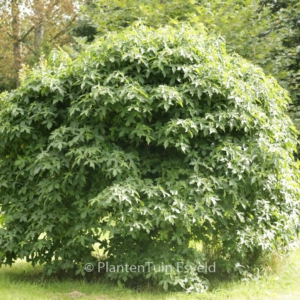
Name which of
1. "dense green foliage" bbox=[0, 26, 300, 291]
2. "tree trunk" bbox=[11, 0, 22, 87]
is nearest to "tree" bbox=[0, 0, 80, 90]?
"tree trunk" bbox=[11, 0, 22, 87]

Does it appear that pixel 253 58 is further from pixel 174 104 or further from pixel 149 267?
pixel 149 267

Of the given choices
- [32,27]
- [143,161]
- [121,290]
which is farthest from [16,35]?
[121,290]

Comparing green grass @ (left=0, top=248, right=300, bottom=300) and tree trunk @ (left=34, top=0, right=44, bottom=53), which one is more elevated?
tree trunk @ (left=34, top=0, right=44, bottom=53)

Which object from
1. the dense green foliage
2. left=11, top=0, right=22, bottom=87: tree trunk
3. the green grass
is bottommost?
the green grass

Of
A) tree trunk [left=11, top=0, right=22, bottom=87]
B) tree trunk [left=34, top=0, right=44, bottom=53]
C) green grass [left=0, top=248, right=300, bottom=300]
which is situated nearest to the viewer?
green grass [left=0, top=248, right=300, bottom=300]

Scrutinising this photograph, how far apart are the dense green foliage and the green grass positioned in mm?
204

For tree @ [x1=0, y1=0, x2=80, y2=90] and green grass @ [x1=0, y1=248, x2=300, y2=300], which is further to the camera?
tree @ [x1=0, y1=0, x2=80, y2=90]

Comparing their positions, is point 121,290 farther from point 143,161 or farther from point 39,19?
point 39,19

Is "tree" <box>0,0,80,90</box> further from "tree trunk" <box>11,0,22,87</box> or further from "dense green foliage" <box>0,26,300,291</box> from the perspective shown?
"dense green foliage" <box>0,26,300,291</box>

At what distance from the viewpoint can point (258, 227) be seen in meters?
5.65

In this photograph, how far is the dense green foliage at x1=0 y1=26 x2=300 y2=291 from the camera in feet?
16.9

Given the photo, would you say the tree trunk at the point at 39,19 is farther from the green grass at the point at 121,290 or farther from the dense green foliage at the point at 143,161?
the green grass at the point at 121,290

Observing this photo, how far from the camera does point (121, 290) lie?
529cm

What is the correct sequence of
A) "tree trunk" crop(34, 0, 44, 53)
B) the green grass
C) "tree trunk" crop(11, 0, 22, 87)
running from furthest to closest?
"tree trunk" crop(34, 0, 44, 53)
"tree trunk" crop(11, 0, 22, 87)
the green grass
